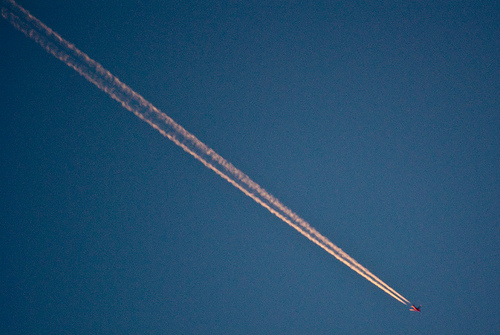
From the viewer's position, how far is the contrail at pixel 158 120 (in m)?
9.14

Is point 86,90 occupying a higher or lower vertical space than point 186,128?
lower

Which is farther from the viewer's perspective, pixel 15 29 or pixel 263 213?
pixel 263 213

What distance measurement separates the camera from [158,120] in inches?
385

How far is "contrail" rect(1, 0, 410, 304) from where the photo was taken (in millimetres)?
9141

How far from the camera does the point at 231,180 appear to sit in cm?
1027

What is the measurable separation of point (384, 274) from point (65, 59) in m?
14.4

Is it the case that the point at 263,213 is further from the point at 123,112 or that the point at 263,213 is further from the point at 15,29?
the point at 15,29

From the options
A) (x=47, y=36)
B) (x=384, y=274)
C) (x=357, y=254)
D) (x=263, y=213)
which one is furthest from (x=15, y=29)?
(x=384, y=274)

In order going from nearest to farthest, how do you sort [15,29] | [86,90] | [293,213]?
[15,29] < [86,90] < [293,213]

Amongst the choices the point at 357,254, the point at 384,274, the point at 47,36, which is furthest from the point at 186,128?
the point at 384,274

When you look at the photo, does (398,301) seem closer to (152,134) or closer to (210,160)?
(210,160)

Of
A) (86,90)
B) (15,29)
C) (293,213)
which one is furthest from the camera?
(293,213)

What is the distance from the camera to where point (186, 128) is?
10.0 meters

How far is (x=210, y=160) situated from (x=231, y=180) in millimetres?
1081
